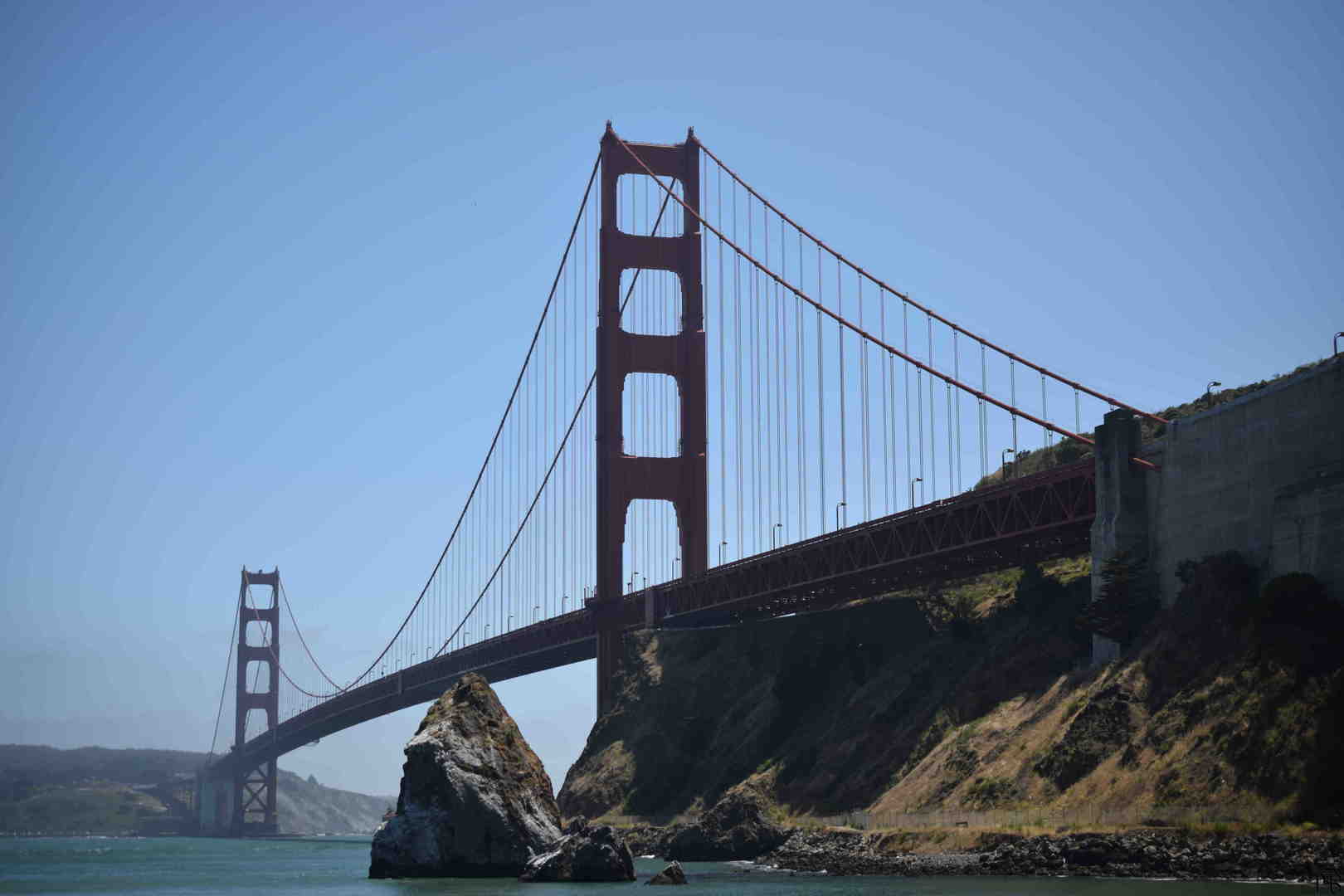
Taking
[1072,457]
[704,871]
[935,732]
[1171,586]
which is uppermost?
[1072,457]

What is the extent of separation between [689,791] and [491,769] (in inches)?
1364

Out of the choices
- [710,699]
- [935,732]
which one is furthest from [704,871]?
[710,699]

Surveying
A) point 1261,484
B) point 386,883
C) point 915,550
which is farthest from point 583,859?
point 915,550

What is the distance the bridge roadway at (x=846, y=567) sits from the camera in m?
61.5

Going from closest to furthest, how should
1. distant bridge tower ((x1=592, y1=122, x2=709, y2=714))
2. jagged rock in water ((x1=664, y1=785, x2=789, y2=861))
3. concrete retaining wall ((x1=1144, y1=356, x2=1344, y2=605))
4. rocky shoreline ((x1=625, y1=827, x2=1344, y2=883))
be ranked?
1. rocky shoreline ((x1=625, y1=827, x2=1344, y2=883))
2. concrete retaining wall ((x1=1144, y1=356, x2=1344, y2=605))
3. jagged rock in water ((x1=664, y1=785, x2=789, y2=861))
4. distant bridge tower ((x1=592, y1=122, x2=709, y2=714))

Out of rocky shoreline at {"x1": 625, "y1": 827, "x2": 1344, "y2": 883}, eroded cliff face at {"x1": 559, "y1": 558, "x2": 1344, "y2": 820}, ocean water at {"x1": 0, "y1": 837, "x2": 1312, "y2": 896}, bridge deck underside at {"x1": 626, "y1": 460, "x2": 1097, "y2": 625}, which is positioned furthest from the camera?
bridge deck underside at {"x1": 626, "y1": 460, "x2": 1097, "y2": 625}

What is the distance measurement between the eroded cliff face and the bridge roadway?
186cm

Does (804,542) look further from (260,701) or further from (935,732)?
(260,701)

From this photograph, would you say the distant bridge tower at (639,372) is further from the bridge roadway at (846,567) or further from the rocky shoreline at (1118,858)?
the rocky shoreline at (1118,858)

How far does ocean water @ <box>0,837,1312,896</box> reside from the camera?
130 ft

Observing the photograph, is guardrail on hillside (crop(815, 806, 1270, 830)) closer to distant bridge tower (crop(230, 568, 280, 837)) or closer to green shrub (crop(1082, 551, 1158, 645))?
green shrub (crop(1082, 551, 1158, 645))

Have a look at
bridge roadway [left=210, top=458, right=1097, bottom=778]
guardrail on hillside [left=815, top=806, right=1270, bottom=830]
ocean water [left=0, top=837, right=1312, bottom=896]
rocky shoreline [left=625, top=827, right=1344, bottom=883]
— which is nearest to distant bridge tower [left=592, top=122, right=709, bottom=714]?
bridge roadway [left=210, top=458, right=1097, bottom=778]

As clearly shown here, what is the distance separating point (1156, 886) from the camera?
128 ft

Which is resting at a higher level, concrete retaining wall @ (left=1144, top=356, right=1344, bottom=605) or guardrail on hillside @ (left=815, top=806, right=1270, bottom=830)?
concrete retaining wall @ (left=1144, top=356, right=1344, bottom=605)
